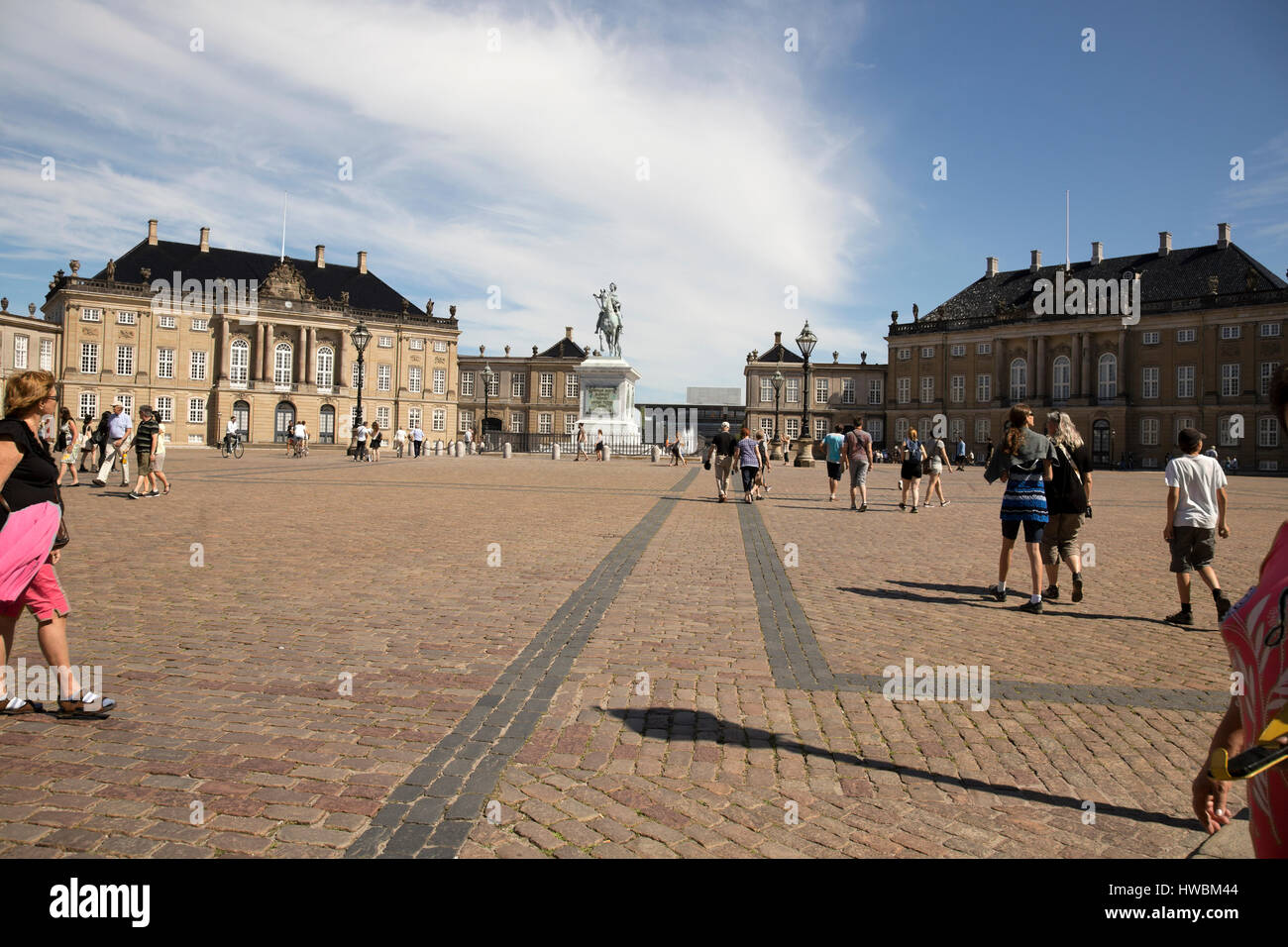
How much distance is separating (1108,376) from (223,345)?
76966 mm

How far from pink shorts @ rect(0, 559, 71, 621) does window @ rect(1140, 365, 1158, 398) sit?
246 feet

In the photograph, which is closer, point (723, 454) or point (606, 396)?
point (723, 454)

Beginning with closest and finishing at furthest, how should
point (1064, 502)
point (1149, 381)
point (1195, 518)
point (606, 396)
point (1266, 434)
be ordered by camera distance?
point (1195, 518), point (1064, 502), point (606, 396), point (1266, 434), point (1149, 381)

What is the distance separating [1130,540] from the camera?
1305 cm

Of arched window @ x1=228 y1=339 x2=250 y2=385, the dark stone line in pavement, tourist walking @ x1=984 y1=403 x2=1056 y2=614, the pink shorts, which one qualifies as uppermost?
arched window @ x1=228 y1=339 x2=250 y2=385

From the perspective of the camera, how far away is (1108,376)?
220 feet

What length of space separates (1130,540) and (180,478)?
2259cm

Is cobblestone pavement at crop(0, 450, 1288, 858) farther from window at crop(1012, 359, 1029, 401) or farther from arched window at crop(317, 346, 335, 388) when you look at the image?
arched window at crop(317, 346, 335, 388)

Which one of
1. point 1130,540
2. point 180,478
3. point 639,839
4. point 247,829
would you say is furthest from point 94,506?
point 1130,540

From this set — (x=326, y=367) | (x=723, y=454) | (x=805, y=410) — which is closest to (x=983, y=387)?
(x=805, y=410)

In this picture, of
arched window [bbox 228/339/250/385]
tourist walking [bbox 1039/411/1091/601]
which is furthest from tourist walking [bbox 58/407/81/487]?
arched window [bbox 228/339/250/385]

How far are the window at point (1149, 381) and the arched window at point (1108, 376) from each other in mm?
1922

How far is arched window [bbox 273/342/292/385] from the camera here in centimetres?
7438

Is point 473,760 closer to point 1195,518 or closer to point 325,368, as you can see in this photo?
point 1195,518
